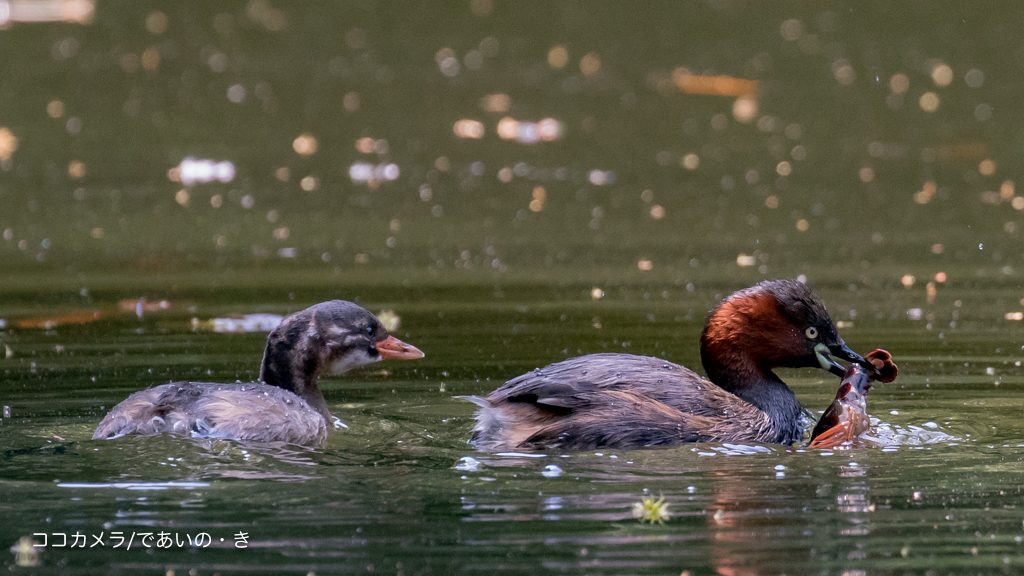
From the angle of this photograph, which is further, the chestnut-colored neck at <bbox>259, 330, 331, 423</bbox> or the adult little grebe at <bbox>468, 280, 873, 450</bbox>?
the chestnut-colored neck at <bbox>259, 330, 331, 423</bbox>

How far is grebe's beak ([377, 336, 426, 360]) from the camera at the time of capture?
28.3 ft

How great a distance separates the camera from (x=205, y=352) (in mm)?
10195

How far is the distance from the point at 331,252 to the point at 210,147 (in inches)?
245

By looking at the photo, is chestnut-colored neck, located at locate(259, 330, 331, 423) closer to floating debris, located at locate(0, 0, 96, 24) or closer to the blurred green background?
the blurred green background

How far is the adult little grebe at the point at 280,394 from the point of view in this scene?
7449mm

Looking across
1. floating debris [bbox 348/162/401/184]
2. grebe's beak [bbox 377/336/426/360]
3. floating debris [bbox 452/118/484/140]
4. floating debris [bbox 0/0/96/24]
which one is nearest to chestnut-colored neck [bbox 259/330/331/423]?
grebe's beak [bbox 377/336/426/360]

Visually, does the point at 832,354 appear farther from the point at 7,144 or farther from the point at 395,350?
the point at 7,144

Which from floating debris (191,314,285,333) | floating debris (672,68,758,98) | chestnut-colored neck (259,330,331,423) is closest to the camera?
chestnut-colored neck (259,330,331,423)

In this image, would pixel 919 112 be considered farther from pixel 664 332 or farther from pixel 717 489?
pixel 717 489

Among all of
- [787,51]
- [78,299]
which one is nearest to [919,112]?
[787,51]

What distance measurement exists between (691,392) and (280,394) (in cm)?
216

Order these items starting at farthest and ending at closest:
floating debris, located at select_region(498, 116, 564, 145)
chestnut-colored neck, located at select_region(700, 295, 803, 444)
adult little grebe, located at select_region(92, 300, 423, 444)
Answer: floating debris, located at select_region(498, 116, 564, 145)
chestnut-colored neck, located at select_region(700, 295, 803, 444)
adult little grebe, located at select_region(92, 300, 423, 444)

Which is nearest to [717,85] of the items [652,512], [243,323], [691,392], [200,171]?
[200,171]

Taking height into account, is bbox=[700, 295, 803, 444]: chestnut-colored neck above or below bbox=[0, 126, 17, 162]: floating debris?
below
